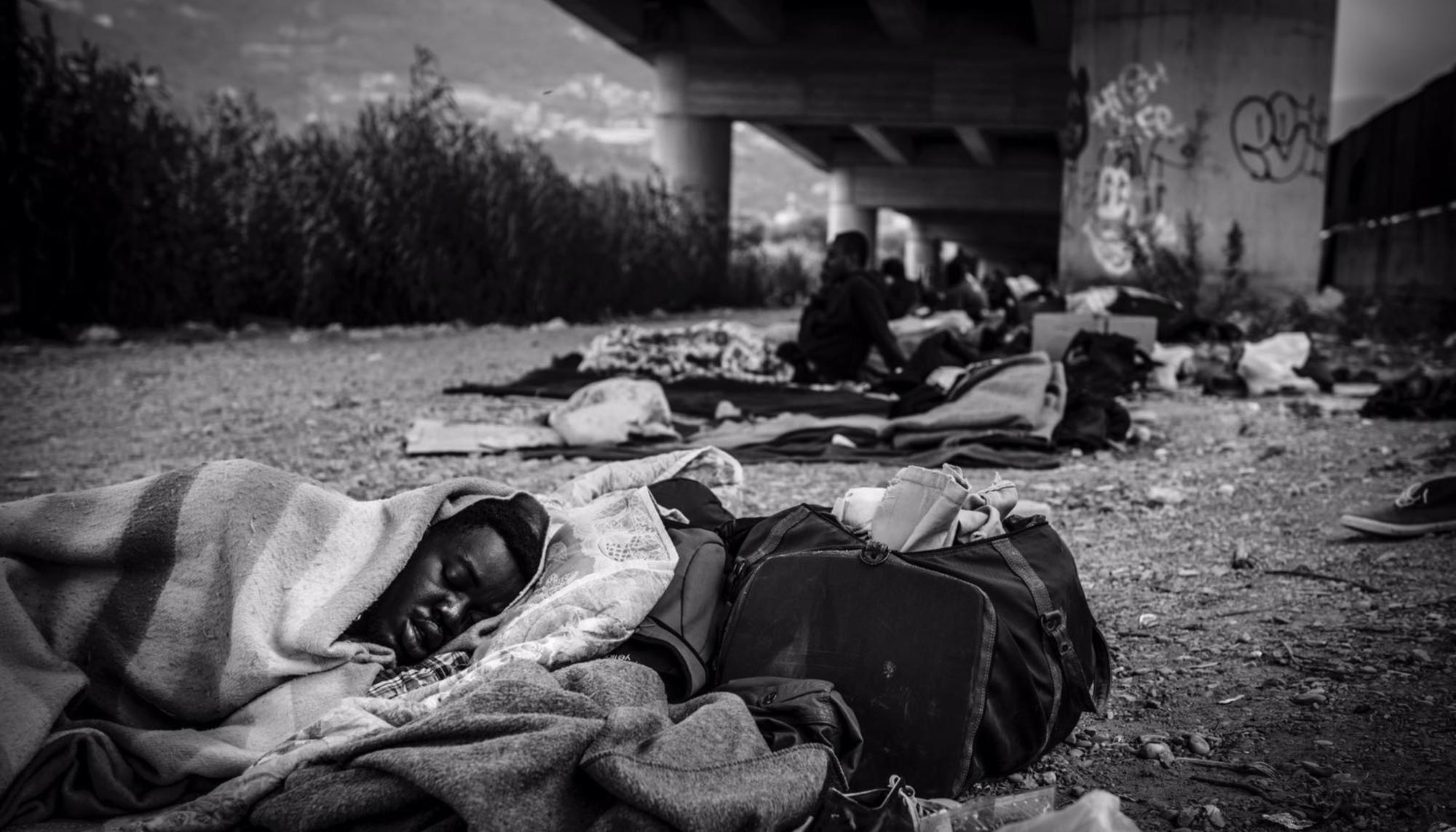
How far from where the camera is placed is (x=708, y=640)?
2.37 metres

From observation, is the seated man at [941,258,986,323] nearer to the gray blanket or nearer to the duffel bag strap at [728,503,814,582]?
the duffel bag strap at [728,503,814,582]

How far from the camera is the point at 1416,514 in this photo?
3.80 meters

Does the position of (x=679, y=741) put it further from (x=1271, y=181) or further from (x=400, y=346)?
(x=1271, y=181)

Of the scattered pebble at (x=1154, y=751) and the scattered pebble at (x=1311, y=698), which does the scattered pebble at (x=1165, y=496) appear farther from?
the scattered pebble at (x=1154, y=751)

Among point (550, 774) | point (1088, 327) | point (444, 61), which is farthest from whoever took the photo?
point (444, 61)

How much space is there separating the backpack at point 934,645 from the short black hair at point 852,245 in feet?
19.7

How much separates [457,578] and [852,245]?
20.5ft

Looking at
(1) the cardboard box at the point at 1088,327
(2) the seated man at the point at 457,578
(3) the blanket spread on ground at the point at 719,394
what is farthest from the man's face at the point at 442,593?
(1) the cardboard box at the point at 1088,327

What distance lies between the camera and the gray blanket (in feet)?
5.41

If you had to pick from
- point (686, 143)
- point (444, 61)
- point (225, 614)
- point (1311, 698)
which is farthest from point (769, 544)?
point (444, 61)

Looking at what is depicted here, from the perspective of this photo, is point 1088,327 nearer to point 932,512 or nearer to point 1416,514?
point 1416,514

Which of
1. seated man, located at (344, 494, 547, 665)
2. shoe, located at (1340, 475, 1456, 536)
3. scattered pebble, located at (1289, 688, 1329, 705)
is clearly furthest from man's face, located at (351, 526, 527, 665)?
shoe, located at (1340, 475, 1456, 536)

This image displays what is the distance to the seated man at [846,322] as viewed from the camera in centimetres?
782

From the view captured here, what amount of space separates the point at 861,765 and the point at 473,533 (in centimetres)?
96
